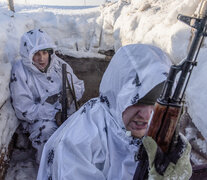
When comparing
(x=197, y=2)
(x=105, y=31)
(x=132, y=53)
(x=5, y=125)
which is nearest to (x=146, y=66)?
(x=132, y=53)

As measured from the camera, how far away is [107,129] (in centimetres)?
121

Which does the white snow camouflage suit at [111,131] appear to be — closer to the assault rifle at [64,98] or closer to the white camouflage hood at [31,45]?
the assault rifle at [64,98]

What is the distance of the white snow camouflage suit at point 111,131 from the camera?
1.01 m

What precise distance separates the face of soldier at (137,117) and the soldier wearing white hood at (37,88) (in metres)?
1.27

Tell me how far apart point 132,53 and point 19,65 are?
66.1 inches

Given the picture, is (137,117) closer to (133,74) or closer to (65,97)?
(133,74)

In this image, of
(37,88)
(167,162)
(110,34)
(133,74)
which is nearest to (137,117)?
(133,74)

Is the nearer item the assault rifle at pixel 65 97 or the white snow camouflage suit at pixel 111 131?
the white snow camouflage suit at pixel 111 131

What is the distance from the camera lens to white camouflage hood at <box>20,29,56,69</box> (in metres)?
2.30

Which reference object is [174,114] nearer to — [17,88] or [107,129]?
[107,129]

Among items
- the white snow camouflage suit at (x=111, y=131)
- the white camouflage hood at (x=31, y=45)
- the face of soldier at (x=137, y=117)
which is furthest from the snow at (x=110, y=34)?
the white snow camouflage suit at (x=111, y=131)

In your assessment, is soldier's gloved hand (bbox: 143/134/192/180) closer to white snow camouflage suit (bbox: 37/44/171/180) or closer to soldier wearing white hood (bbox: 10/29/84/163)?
white snow camouflage suit (bbox: 37/44/171/180)

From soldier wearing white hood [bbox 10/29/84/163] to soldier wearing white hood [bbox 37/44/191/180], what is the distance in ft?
3.25

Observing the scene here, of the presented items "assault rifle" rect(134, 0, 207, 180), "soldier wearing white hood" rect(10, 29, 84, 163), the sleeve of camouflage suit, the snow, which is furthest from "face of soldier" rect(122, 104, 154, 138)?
the sleeve of camouflage suit
